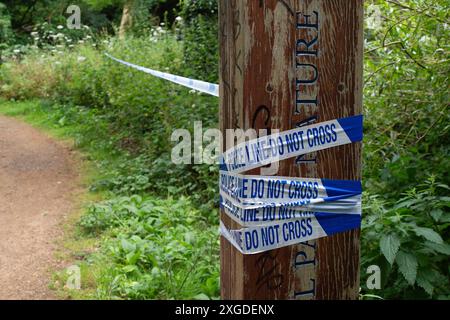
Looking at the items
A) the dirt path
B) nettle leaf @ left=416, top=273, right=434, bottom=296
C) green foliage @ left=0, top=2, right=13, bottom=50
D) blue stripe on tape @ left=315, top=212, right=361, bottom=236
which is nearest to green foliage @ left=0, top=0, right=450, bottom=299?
nettle leaf @ left=416, top=273, right=434, bottom=296

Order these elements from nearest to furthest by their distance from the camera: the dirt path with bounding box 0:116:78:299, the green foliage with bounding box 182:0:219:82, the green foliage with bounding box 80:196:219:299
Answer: the green foliage with bounding box 80:196:219:299 < the dirt path with bounding box 0:116:78:299 < the green foliage with bounding box 182:0:219:82

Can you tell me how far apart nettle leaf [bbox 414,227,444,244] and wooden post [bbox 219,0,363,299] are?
1.06m

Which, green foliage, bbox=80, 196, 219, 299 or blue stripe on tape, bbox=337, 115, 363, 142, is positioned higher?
blue stripe on tape, bbox=337, 115, 363, 142

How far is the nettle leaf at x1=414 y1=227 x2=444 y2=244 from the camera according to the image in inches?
113

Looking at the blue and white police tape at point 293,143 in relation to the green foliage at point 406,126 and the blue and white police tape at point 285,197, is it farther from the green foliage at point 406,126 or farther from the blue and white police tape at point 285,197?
Result: the green foliage at point 406,126

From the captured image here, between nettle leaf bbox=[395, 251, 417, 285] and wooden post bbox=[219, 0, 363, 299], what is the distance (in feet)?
3.23

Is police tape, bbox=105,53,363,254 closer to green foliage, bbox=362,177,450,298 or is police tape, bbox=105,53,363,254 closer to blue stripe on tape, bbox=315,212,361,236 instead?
blue stripe on tape, bbox=315,212,361,236

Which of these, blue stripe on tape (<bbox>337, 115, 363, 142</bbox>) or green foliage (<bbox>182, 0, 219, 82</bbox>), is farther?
green foliage (<bbox>182, 0, 219, 82</bbox>)

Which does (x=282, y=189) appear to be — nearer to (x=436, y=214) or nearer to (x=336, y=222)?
(x=336, y=222)

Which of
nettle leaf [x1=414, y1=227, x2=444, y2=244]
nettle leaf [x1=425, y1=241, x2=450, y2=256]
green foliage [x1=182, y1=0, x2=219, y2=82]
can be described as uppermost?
green foliage [x1=182, y1=0, x2=219, y2=82]

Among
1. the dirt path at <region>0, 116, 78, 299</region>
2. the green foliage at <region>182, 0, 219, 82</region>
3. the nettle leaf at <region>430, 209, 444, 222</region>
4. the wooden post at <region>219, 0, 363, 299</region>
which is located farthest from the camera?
the green foliage at <region>182, 0, 219, 82</region>

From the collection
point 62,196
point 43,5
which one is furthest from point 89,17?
point 62,196

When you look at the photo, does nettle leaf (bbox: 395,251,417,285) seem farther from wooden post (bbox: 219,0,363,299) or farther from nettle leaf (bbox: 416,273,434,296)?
wooden post (bbox: 219,0,363,299)
